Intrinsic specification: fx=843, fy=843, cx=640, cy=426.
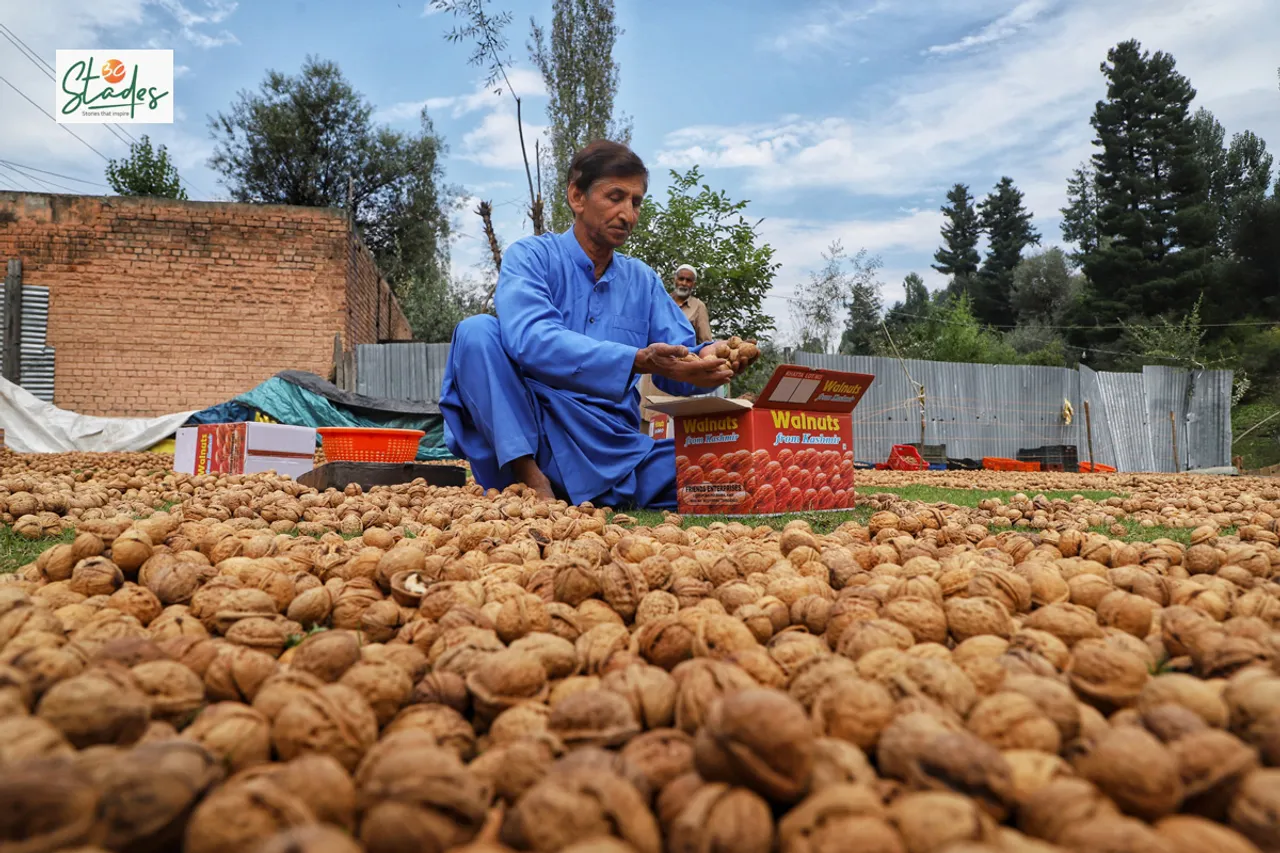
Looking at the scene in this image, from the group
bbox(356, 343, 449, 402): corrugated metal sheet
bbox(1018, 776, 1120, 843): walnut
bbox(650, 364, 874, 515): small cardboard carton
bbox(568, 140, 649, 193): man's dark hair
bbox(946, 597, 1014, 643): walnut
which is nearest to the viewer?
bbox(1018, 776, 1120, 843): walnut

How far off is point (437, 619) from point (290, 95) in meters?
22.5

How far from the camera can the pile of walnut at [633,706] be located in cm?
85

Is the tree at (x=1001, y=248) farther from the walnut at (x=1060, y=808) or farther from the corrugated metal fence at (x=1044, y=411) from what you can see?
the walnut at (x=1060, y=808)

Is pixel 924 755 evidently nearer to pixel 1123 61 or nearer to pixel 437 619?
pixel 437 619

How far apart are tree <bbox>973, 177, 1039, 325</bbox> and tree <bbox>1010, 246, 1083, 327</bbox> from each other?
53.0 inches

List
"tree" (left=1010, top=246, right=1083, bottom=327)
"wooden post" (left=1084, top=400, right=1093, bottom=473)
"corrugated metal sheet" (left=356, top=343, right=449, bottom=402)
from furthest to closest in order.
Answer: "tree" (left=1010, top=246, right=1083, bottom=327) → "wooden post" (left=1084, top=400, right=1093, bottom=473) → "corrugated metal sheet" (left=356, top=343, right=449, bottom=402)

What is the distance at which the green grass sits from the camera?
2.33 meters

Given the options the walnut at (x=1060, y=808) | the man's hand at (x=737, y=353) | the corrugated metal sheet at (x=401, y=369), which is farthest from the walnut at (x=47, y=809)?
the corrugated metal sheet at (x=401, y=369)

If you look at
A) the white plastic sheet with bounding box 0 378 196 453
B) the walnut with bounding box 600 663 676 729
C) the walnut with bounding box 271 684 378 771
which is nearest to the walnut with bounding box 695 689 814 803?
the walnut with bounding box 600 663 676 729

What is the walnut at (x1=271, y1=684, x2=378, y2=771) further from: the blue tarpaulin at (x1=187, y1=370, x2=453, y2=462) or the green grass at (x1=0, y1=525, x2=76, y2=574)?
the blue tarpaulin at (x1=187, y1=370, x2=453, y2=462)

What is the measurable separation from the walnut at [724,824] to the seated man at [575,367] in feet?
8.76

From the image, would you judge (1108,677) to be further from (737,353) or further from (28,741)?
(737,353)

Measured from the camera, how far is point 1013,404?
50.2 ft

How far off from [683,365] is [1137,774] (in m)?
2.62
